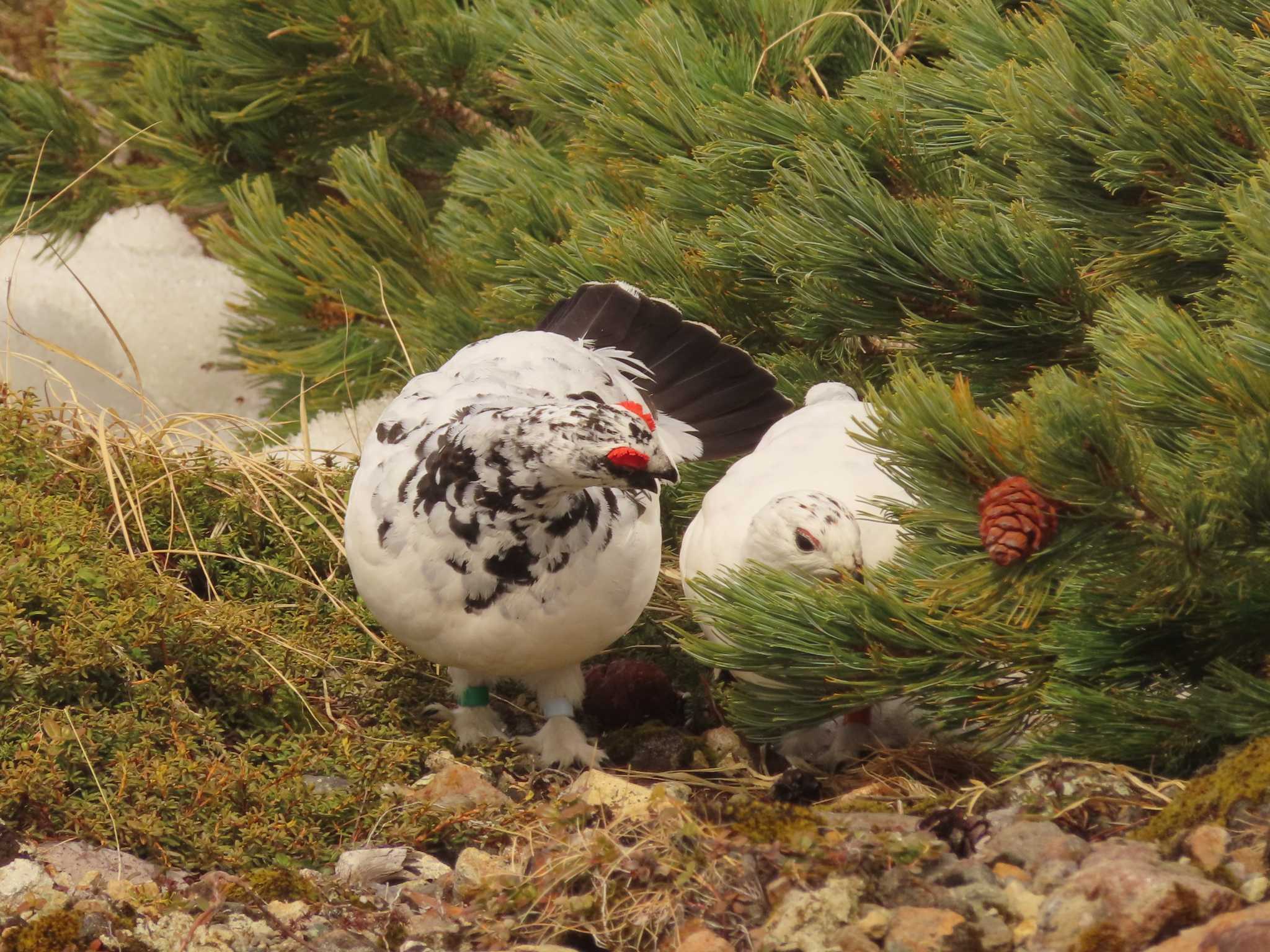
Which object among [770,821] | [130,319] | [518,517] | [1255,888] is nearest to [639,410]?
[518,517]

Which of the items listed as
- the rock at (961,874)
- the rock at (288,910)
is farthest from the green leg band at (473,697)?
the rock at (961,874)

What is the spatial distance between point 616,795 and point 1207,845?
2.70 feet

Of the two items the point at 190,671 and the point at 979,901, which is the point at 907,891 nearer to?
the point at 979,901

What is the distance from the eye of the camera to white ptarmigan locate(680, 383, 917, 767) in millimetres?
2371

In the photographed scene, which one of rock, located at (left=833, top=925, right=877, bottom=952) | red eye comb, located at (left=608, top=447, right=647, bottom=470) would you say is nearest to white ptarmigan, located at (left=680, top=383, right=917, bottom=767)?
red eye comb, located at (left=608, top=447, right=647, bottom=470)

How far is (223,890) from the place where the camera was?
1.79m

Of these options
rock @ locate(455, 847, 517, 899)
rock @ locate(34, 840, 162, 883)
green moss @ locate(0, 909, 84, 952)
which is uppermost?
green moss @ locate(0, 909, 84, 952)

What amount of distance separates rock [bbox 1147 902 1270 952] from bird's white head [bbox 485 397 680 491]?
1.05 m

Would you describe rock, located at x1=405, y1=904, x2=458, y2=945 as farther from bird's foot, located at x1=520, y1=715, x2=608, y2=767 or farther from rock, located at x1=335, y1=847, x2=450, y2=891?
bird's foot, located at x1=520, y1=715, x2=608, y2=767

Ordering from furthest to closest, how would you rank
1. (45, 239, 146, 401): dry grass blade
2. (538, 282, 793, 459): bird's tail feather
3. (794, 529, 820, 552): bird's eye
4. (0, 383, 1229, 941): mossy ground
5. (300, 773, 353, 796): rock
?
(45, 239, 146, 401): dry grass blade → (538, 282, 793, 459): bird's tail feather → (794, 529, 820, 552): bird's eye → (300, 773, 353, 796): rock → (0, 383, 1229, 941): mossy ground

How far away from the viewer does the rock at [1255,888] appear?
135cm

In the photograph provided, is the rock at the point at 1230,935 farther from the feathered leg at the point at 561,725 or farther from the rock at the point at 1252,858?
the feathered leg at the point at 561,725

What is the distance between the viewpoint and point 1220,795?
1.50 m

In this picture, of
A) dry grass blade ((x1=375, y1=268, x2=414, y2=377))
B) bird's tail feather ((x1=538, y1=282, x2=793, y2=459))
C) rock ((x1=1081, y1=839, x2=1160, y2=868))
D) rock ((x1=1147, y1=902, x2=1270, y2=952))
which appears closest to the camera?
rock ((x1=1147, y1=902, x2=1270, y2=952))
